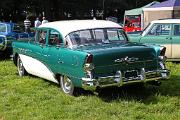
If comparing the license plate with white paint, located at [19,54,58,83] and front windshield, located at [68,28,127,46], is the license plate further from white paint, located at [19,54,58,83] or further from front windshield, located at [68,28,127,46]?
white paint, located at [19,54,58,83]

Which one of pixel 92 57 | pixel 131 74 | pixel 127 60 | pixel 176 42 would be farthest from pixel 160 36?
pixel 92 57

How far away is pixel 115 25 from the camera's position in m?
9.55

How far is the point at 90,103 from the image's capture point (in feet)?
25.8

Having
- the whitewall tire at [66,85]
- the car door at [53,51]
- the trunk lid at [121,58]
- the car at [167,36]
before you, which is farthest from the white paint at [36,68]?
the car at [167,36]

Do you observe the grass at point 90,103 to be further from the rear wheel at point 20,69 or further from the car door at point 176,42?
the car door at point 176,42

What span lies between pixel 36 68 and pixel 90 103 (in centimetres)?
273

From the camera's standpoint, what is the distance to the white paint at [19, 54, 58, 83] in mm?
9571

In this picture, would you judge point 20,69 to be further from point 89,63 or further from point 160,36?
point 160,36

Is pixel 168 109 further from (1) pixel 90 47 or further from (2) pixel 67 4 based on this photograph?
(2) pixel 67 4

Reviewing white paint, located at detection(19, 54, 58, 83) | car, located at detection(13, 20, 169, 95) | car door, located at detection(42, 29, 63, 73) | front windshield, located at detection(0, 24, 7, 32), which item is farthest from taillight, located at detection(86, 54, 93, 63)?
front windshield, located at detection(0, 24, 7, 32)

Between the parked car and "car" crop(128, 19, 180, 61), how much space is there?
474 centimetres

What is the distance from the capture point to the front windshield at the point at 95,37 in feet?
28.8

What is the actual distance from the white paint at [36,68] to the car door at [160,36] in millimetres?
4055

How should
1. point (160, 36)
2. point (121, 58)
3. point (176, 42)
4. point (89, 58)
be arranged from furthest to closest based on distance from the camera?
1. point (160, 36)
2. point (176, 42)
3. point (121, 58)
4. point (89, 58)
